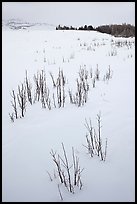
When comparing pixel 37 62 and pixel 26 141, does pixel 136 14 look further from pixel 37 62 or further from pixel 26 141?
pixel 37 62

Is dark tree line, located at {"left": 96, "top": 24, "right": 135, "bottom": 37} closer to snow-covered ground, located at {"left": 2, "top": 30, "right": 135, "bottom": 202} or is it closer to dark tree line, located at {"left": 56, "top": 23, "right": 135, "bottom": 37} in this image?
dark tree line, located at {"left": 56, "top": 23, "right": 135, "bottom": 37}

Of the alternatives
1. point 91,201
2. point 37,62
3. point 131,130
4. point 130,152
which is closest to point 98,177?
point 91,201

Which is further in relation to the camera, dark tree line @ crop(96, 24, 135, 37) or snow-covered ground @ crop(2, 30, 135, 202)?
dark tree line @ crop(96, 24, 135, 37)

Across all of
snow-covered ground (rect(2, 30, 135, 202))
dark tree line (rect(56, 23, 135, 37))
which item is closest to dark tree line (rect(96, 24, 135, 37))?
dark tree line (rect(56, 23, 135, 37))

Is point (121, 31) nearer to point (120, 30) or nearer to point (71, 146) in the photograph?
point (120, 30)

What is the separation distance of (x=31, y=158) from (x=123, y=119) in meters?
1.53

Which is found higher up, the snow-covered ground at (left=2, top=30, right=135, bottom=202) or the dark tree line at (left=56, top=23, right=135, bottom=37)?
the dark tree line at (left=56, top=23, right=135, bottom=37)

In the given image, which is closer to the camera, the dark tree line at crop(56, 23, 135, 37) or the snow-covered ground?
the snow-covered ground

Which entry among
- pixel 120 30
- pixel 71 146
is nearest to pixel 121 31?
pixel 120 30

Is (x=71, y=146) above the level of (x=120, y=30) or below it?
below

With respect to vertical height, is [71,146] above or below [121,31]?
below

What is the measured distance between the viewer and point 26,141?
3.02 metres

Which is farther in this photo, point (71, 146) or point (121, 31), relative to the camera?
point (121, 31)

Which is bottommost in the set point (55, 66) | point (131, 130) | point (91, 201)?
point (91, 201)
